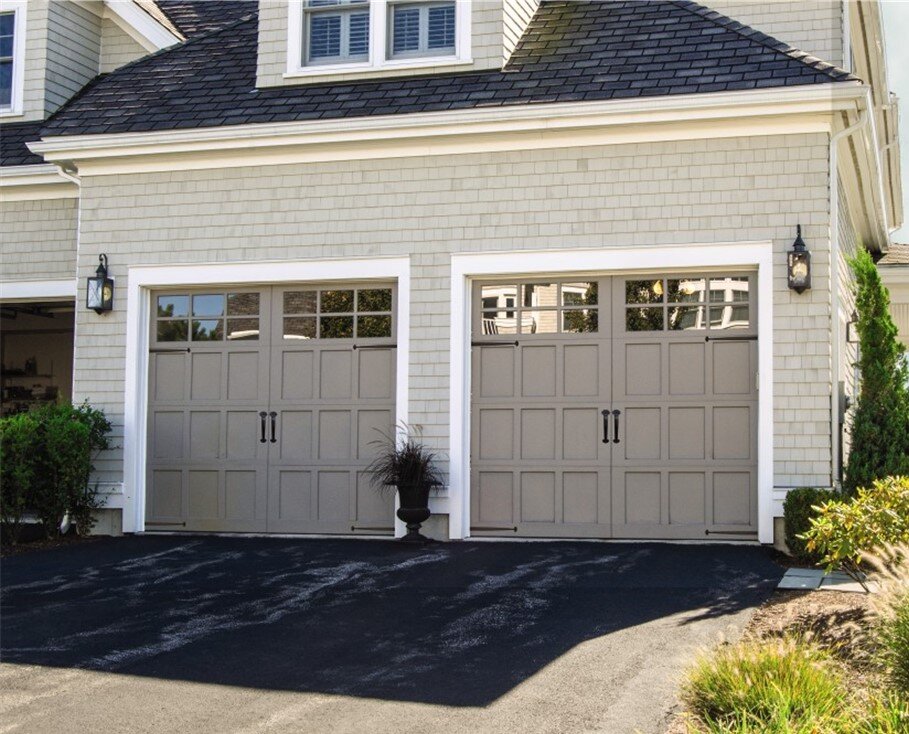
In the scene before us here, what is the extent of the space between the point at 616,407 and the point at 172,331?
4573 mm

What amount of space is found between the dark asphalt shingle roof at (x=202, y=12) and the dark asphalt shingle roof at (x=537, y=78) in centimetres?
240

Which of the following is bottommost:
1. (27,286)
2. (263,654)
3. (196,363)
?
(263,654)

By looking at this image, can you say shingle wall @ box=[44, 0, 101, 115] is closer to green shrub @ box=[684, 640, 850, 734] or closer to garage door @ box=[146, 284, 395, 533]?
garage door @ box=[146, 284, 395, 533]

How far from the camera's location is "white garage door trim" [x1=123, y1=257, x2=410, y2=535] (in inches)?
427

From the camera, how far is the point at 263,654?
636cm

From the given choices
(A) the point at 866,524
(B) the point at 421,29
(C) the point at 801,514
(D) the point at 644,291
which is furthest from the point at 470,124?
(A) the point at 866,524

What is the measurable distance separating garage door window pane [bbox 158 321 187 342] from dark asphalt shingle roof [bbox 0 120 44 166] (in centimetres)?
277

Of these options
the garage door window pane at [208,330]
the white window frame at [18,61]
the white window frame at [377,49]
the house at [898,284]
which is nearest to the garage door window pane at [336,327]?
the garage door window pane at [208,330]

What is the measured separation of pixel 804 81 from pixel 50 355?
11733mm

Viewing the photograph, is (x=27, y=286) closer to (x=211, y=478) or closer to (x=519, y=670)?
(x=211, y=478)

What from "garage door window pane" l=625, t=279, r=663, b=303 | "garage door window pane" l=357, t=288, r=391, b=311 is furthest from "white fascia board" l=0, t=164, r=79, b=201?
"garage door window pane" l=625, t=279, r=663, b=303

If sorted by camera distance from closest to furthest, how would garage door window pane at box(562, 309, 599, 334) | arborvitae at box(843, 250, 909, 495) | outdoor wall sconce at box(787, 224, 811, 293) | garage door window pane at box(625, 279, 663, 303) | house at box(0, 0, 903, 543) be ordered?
arborvitae at box(843, 250, 909, 495)
outdoor wall sconce at box(787, 224, 811, 293)
house at box(0, 0, 903, 543)
garage door window pane at box(625, 279, 663, 303)
garage door window pane at box(562, 309, 599, 334)

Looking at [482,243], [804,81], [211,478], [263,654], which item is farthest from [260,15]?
[263,654]

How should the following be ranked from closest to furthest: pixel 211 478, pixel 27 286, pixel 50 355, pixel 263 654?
pixel 263 654
pixel 211 478
pixel 27 286
pixel 50 355
